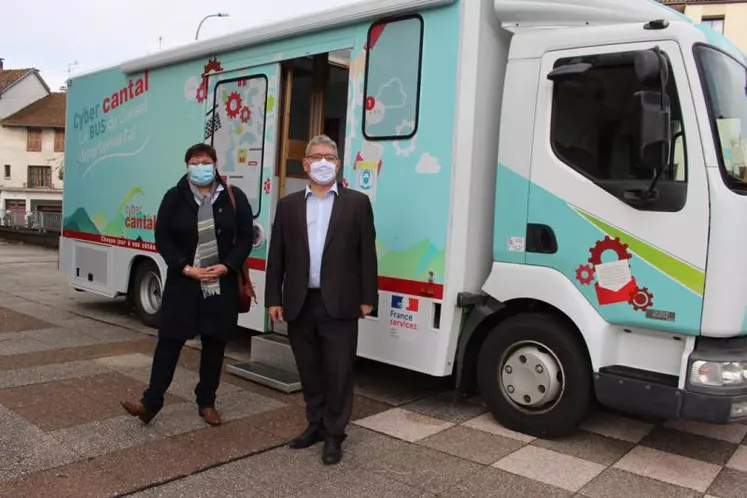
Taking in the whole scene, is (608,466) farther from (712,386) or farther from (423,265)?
(423,265)

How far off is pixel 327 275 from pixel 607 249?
171 centimetres

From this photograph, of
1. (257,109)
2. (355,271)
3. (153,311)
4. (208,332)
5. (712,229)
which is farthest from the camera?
(153,311)

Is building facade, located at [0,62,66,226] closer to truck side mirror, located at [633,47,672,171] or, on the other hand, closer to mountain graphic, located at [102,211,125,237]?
mountain graphic, located at [102,211,125,237]

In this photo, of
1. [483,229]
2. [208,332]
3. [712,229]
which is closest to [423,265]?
[483,229]

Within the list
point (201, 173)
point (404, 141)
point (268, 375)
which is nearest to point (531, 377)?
point (404, 141)

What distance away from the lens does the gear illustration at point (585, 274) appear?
423 cm

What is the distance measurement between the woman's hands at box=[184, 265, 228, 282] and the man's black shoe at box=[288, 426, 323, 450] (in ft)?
3.71

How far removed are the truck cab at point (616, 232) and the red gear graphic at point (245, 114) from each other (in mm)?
2532

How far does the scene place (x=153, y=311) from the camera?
7.77 meters

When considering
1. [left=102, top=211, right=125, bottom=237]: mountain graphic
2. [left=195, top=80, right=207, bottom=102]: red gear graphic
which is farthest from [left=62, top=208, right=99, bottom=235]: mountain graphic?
[left=195, top=80, right=207, bottom=102]: red gear graphic

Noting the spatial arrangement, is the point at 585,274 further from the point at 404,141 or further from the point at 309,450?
the point at 309,450

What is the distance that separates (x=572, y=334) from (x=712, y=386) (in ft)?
2.83

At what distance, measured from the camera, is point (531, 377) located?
4.46 meters

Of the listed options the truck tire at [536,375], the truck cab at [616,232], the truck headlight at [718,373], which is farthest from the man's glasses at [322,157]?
the truck headlight at [718,373]
